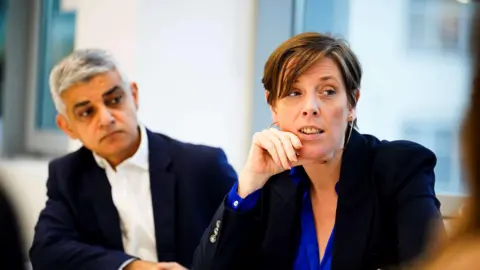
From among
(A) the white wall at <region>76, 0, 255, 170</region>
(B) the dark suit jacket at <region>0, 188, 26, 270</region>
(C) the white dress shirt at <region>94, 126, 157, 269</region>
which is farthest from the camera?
(A) the white wall at <region>76, 0, 255, 170</region>

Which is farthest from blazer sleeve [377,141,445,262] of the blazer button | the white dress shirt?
the white dress shirt

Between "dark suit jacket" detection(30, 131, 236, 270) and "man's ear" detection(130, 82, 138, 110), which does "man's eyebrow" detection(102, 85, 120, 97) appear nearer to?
"man's ear" detection(130, 82, 138, 110)

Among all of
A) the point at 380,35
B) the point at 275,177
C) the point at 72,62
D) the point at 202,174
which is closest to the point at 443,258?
the point at 275,177

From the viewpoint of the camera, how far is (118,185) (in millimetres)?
1818

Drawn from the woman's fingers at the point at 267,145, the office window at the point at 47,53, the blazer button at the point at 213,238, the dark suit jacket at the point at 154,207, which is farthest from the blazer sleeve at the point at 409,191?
the office window at the point at 47,53

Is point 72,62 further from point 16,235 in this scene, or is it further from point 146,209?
point 16,235

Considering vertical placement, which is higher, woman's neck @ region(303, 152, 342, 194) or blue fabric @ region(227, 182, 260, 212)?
woman's neck @ region(303, 152, 342, 194)

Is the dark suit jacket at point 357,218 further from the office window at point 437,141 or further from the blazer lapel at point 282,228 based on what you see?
the office window at point 437,141

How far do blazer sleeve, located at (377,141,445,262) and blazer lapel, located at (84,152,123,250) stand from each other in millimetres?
799

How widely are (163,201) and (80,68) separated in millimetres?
447

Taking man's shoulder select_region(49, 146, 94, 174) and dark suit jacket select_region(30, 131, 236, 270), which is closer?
dark suit jacket select_region(30, 131, 236, 270)

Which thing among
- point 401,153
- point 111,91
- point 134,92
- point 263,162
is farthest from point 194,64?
point 401,153

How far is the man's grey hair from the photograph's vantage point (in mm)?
1753

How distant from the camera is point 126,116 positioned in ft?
5.91
